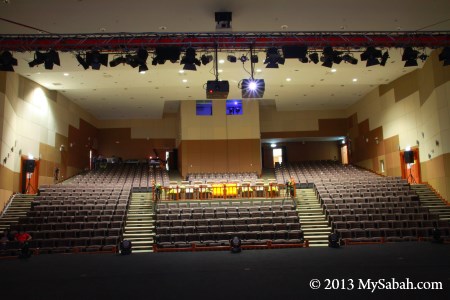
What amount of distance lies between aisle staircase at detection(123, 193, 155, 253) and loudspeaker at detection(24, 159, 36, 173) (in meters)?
3.59

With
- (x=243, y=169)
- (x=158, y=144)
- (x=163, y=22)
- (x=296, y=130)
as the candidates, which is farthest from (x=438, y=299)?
(x=158, y=144)

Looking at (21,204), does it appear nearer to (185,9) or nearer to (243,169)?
(185,9)

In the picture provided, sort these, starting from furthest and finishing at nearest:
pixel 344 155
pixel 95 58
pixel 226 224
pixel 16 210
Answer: pixel 344 155 < pixel 16 210 < pixel 226 224 < pixel 95 58

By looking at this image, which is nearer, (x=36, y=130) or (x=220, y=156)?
(x=36, y=130)

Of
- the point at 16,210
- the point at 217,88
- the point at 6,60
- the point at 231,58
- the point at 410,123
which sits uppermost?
the point at 231,58

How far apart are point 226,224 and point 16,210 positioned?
683 cm

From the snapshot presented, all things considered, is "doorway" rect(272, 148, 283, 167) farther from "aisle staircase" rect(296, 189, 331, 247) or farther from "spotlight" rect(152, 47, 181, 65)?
"spotlight" rect(152, 47, 181, 65)

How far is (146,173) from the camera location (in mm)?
17750

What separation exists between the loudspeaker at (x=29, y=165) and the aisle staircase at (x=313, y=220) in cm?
917

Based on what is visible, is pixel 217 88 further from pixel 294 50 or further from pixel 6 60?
pixel 6 60

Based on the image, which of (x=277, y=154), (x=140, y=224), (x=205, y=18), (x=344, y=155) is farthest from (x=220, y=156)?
(x=205, y=18)

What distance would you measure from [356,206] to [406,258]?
4.77 m

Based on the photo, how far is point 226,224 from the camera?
10.1m

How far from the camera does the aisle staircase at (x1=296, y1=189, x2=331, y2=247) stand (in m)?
9.97
